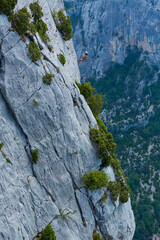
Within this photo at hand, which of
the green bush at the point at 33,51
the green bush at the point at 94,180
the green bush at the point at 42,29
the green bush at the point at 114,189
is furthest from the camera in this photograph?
the green bush at the point at 114,189

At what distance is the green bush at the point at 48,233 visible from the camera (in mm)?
24122

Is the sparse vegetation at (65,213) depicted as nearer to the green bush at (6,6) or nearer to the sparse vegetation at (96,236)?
the sparse vegetation at (96,236)

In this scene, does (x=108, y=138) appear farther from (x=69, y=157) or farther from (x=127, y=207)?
(x=127, y=207)

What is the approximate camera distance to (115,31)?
13112cm

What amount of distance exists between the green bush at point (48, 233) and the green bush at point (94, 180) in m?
7.10

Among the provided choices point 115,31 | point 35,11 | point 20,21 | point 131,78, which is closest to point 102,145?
point 20,21

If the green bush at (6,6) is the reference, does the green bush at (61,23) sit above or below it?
above

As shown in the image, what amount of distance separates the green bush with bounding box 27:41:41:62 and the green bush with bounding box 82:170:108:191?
15385 mm

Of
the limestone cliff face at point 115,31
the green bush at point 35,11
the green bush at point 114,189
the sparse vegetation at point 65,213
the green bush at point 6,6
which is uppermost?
the limestone cliff face at point 115,31

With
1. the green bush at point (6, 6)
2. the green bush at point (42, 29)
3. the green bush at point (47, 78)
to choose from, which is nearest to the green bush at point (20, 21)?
the green bush at point (6, 6)

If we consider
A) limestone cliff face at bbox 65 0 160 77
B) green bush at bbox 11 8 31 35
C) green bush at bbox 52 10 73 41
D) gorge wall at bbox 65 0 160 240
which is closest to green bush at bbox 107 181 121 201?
green bush at bbox 11 8 31 35

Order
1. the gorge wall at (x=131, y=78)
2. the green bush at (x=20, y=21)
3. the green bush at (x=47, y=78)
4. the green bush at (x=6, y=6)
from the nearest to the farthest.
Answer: the green bush at (x=6, y=6) → the green bush at (x=20, y=21) → the green bush at (x=47, y=78) → the gorge wall at (x=131, y=78)

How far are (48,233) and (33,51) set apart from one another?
19.5m

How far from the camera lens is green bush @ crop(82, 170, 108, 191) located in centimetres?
2941
